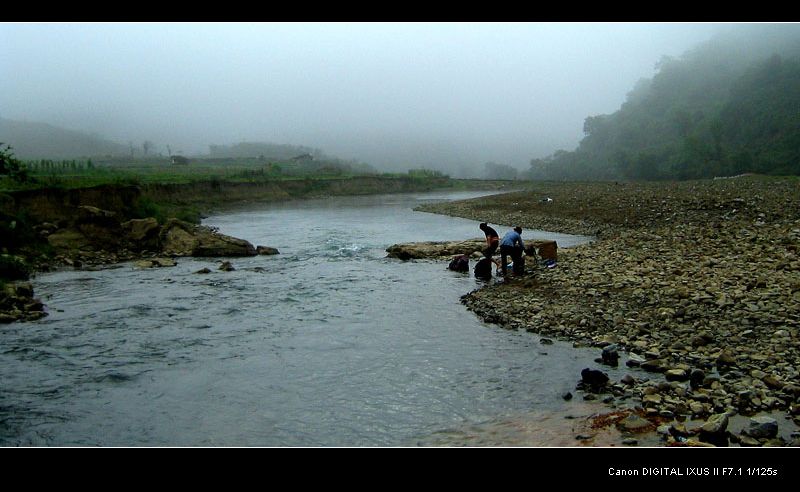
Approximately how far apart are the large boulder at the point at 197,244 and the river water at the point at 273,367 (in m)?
6.68

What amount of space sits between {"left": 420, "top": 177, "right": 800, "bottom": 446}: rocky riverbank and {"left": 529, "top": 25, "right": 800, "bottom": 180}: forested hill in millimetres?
56459

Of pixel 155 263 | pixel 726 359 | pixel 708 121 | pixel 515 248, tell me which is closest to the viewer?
pixel 726 359

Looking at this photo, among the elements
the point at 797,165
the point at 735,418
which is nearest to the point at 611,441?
the point at 735,418

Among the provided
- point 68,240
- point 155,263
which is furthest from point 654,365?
point 68,240

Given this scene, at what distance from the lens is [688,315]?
11984 mm

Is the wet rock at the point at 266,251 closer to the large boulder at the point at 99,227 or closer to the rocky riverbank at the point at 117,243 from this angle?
the rocky riverbank at the point at 117,243

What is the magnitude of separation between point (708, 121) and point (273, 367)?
11016 centimetres

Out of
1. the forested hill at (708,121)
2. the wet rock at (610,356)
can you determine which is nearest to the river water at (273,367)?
the wet rock at (610,356)

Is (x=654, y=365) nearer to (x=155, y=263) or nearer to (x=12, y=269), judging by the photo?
(x=155, y=263)

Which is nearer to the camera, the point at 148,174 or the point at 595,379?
the point at 595,379

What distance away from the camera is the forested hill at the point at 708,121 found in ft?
254

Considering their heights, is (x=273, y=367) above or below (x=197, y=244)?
below

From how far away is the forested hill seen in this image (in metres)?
77.6
